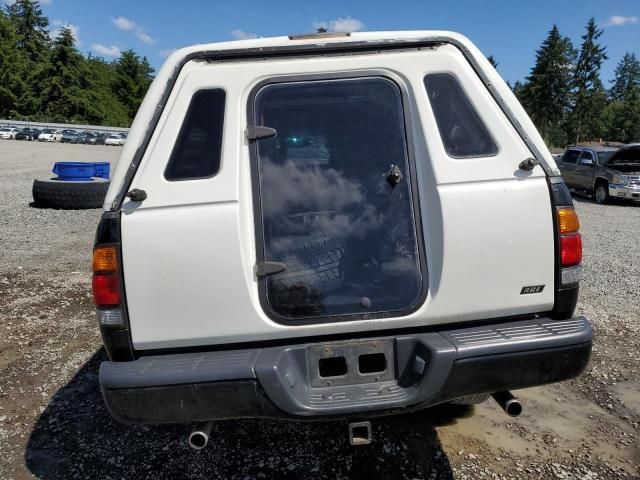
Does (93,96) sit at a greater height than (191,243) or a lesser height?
greater

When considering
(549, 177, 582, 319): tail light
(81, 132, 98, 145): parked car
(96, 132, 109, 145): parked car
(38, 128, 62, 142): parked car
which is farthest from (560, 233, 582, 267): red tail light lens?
(38, 128, 62, 142): parked car

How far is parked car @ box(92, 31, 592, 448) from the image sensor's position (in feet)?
6.89

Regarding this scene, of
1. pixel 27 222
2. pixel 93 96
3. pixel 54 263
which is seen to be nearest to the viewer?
pixel 54 263

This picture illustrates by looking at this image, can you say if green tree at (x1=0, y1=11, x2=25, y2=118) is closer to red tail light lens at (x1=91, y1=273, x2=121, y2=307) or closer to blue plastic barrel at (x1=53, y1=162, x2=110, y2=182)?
blue plastic barrel at (x1=53, y1=162, x2=110, y2=182)

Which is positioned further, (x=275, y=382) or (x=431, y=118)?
(x=431, y=118)

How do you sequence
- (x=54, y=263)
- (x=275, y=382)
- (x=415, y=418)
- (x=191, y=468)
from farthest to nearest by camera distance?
(x=54, y=263)
(x=415, y=418)
(x=191, y=468)
(x=275, y=382)

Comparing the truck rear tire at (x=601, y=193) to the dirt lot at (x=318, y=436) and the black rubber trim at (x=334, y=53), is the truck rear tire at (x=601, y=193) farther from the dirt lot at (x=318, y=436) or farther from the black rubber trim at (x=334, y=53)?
the black rubber trim at (x=334, y=53)

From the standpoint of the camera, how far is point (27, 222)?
9102mm

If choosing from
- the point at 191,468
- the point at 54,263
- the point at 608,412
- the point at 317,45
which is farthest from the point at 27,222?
the point at 608,412

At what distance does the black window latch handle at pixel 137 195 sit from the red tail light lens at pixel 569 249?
6.14 ft

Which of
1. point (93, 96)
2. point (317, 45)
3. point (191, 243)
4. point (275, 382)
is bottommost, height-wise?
point (275, 382)

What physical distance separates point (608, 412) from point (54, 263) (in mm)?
6478

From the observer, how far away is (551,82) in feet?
237

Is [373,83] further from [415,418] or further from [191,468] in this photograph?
[191,468]
